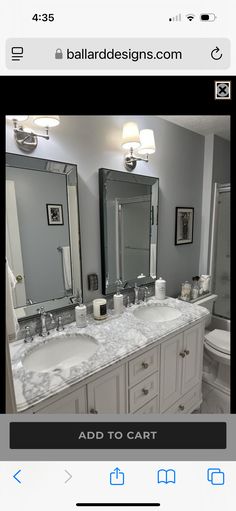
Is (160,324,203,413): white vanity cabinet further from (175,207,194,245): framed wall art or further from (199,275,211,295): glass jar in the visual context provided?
(175,207,194,245): framed wall art

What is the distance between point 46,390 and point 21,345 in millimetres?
345

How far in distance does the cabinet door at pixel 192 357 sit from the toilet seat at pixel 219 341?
31 centimetres

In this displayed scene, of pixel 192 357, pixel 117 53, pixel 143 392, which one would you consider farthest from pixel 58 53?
pixel 192 357

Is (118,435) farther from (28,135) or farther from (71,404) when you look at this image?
(28,135)

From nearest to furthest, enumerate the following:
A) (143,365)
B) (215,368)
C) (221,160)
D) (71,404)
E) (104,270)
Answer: (71,404) → (143,365) → (104,270) → (215,368) → (221,160)

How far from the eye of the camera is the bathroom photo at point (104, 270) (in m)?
0.88

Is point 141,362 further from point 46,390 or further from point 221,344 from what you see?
point 221,344

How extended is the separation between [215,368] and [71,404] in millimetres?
1440

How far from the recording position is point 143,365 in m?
1.00

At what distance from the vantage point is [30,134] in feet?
3.12

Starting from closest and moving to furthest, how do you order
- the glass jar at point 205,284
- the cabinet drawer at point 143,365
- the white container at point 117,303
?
the cabinet drawer at point 143,365, the white container at point 117,303, the glass jar at point 205,284

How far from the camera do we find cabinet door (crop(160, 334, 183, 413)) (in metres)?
1.12
